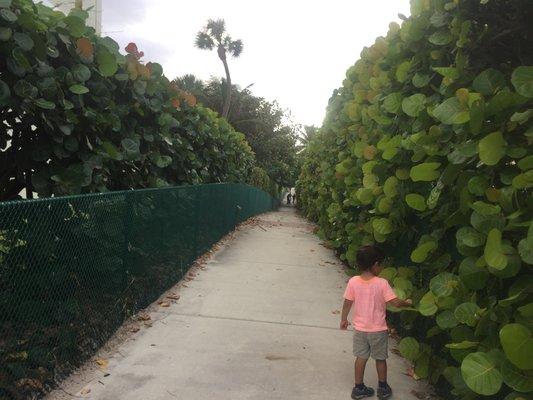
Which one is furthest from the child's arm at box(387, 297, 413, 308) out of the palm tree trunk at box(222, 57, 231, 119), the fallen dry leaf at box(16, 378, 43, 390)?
the palm tree trunk at box(222, 57, 231, 119)

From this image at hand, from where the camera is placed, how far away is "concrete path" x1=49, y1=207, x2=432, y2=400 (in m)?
3.57

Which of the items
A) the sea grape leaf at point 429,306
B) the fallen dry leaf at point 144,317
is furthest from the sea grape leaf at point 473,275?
the fallen dry leaf at point 144,317

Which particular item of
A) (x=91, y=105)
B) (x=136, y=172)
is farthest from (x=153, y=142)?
(x=91, y=105)

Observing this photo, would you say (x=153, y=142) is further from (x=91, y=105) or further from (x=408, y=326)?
(x=408, y=326)

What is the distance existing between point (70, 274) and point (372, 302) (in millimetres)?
2226

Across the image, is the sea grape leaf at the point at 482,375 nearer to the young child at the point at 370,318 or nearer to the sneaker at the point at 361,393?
the young child at the point at 370,318

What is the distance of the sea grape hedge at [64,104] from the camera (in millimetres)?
3379

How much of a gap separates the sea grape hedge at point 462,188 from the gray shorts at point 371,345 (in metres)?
0.14

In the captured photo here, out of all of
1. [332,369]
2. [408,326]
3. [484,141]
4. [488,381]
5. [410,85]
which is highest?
[410,85]

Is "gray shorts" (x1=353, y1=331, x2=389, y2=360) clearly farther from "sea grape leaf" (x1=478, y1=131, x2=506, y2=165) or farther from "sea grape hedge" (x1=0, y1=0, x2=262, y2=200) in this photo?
"sea grape hedge" (x1=0, y1=0, x2=262, y2=200)

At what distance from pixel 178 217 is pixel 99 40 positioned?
106 inches

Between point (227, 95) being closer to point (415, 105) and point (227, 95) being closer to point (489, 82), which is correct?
point (415, 105)

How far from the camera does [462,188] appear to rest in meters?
2.91

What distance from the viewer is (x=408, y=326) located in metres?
4.11
